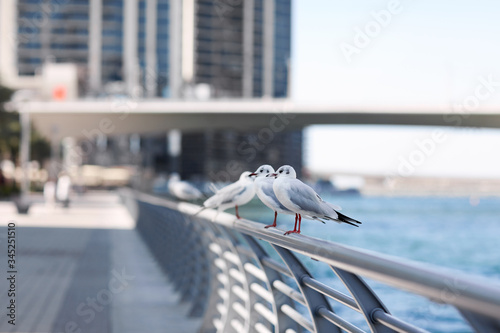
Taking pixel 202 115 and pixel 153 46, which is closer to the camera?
pixel 202 115

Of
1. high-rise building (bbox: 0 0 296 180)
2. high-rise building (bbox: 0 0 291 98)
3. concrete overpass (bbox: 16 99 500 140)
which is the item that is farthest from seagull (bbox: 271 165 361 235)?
high-rise building (bbox: 0 0 291 98)

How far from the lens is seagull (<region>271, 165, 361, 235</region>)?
Result: 350cm

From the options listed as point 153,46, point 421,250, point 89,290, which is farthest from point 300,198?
point 153,46

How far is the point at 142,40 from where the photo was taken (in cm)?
13812

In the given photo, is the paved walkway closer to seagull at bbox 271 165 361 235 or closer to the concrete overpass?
seagull at bbox 271 165 361 235

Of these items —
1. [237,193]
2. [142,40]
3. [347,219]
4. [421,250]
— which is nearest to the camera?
[347,219]

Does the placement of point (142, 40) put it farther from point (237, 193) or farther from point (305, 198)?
point (305, 198)

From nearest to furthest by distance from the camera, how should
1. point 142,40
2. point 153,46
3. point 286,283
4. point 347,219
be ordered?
point 347,219
point 286,283
point 153,46
point 142,40

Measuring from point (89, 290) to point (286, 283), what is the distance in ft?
17.8

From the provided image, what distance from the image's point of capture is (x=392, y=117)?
53.7 m

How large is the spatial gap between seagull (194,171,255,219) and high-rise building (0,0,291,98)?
126m

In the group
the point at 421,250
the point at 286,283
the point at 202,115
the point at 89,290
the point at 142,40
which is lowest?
the point at 421,250

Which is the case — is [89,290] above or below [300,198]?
below

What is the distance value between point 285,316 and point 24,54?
5660 inches
